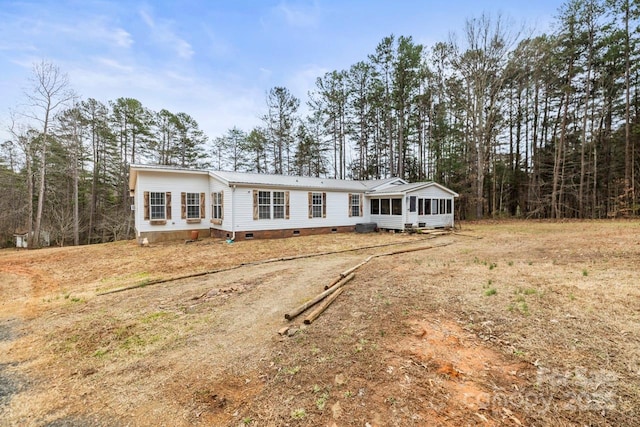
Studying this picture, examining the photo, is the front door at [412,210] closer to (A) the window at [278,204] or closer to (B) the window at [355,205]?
(B) the window at [355,205]

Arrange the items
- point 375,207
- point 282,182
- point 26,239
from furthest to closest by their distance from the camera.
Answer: point 375,207
point 26,239
point 282,182

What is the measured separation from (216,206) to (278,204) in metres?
3.15

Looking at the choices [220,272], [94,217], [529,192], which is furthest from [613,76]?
[94,217]

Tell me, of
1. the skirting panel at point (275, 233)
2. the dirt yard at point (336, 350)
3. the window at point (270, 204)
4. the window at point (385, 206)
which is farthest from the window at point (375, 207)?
the dirt yard at point (336, 350)

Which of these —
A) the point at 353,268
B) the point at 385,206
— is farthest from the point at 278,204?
the point at 353,268

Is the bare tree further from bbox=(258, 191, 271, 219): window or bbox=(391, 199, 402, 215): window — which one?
bbox=(391, 199, 402, 215): window

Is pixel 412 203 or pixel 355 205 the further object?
pixel 355 205

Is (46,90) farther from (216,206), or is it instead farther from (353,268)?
(353,268)

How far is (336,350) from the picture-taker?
317 cm

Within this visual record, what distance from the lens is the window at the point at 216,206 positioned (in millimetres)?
13195

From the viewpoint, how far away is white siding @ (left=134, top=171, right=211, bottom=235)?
39.8ft

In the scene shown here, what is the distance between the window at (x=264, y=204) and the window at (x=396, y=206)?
23.7 ft

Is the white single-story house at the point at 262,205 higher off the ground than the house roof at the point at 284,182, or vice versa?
the house roof at the point at 284,182

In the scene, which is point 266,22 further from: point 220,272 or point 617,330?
point 617,330
